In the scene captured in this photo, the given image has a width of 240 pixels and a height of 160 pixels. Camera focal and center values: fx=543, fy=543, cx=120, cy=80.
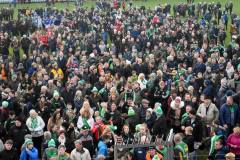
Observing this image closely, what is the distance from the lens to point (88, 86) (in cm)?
1745

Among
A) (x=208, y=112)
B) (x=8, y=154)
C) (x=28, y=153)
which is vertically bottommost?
(x=8, y=154)

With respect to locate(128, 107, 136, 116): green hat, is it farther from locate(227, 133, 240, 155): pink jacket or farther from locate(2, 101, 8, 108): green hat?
locate(2, 101, 8, 108): green hat

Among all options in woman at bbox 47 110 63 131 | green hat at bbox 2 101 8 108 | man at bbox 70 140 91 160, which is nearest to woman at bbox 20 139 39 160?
man at bbox 70 140 91 160

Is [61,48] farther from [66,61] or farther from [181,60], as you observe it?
[181,60]

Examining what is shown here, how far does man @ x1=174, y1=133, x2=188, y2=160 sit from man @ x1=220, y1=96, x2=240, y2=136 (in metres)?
2.37

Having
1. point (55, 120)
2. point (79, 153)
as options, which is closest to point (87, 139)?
point (79, 153)

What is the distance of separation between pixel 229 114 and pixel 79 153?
4403 mm

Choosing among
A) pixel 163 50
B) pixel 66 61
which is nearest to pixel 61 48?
pixel 66 61

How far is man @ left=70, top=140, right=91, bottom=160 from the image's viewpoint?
40.2 feet

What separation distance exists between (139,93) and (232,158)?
581cm

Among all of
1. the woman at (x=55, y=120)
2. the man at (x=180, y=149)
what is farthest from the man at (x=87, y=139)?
the man at (x=180, y=149)

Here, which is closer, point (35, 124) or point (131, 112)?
point (35, 124)

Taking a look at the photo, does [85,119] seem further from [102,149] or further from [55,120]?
[102,149]

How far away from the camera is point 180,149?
40.0 feet
